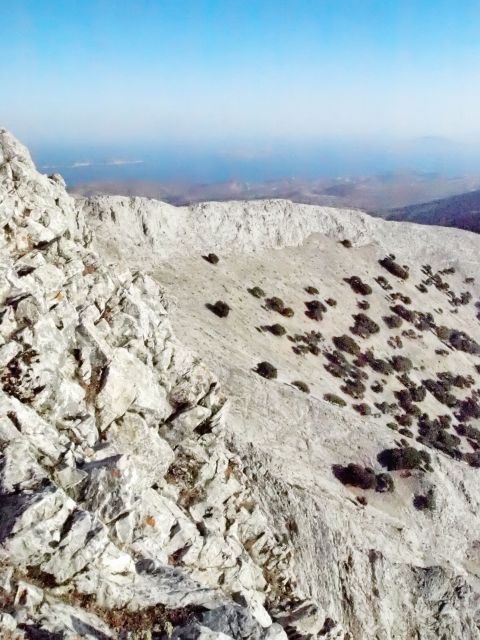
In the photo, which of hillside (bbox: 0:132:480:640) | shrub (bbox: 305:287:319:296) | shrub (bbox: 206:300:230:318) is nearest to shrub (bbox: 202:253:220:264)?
hillside (bbox: 0:132:480:640)

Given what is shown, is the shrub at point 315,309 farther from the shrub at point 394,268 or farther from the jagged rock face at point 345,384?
the shrub at point 394,268

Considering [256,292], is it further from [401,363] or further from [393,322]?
[393,322]

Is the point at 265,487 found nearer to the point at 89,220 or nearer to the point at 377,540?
the point at 377,540

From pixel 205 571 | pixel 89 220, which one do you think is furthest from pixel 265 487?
pixel 89 220

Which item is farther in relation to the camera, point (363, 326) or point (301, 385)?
point (363, 326)

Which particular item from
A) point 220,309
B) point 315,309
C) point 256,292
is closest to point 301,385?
point 220,309

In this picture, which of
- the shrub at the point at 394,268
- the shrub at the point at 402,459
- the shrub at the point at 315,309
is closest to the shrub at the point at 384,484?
the shrub at the point at 402,459

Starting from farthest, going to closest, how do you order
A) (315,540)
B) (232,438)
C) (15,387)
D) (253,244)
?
(253,244)
(232,438)
(315,540)
(15,387)
